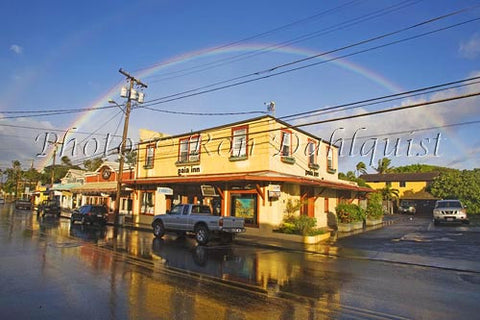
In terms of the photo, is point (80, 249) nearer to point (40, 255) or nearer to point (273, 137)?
point (40, 255)

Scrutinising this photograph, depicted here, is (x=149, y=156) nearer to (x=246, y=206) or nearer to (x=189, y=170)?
(x=189, y=170)

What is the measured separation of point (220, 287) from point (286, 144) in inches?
592

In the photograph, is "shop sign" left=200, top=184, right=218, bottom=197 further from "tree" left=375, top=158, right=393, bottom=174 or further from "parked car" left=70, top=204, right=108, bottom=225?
"tree" left=375, top=158, right=393, bottom=174

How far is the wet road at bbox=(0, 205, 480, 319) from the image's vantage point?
6.40 meters

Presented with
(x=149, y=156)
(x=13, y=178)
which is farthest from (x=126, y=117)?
(x=13, y=178)

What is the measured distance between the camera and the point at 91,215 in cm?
2700

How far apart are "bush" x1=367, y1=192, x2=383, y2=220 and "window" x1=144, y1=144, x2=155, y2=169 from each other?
19.1 metres

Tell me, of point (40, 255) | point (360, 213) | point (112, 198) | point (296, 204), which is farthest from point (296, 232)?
point (112, 198)

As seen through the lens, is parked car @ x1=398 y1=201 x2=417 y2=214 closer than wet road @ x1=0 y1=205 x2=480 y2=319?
No

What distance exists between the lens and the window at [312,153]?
2472cm

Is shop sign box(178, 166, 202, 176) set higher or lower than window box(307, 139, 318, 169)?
lower

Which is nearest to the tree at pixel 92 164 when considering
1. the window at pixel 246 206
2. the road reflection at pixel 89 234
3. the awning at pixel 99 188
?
the awning at pixel 99 188

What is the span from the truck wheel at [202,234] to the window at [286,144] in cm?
764

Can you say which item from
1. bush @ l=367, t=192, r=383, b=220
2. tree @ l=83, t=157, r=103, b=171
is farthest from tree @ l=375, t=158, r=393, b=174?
tree @ l=83, t=157, r=103, b=171
